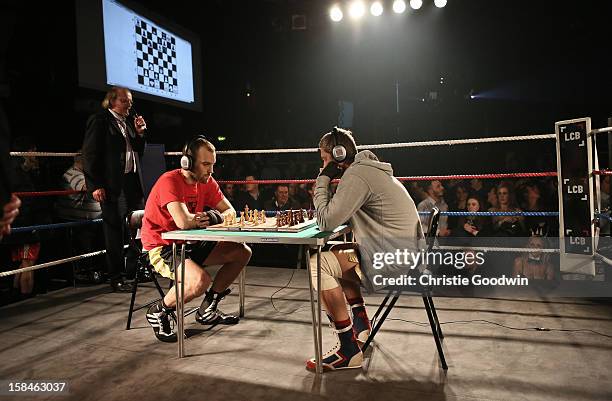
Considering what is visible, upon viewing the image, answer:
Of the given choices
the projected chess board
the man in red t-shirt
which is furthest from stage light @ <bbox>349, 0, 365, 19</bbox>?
the man in red t-shirt

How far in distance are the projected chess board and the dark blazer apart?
5.06 feet

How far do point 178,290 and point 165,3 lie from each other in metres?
4.25

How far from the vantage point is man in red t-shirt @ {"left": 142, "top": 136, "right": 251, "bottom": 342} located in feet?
6.83

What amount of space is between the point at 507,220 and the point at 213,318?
256cm

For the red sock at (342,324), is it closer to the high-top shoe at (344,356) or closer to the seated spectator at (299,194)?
the high-top shoe at (344,356)

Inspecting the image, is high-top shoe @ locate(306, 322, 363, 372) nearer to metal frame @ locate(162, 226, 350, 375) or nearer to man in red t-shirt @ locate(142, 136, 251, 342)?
metal frame @ locate(162, 226, 350, 375)

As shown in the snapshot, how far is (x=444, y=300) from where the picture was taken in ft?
9.14

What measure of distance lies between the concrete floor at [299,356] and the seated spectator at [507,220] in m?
0.98

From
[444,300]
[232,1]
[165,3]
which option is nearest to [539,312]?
[444,300]

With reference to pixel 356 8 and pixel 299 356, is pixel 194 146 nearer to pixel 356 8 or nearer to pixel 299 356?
pixel 299 356

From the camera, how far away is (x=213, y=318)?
2414 millimetres

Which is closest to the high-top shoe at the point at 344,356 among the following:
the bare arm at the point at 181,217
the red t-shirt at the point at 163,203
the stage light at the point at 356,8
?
the bare arm at the point at 181,217

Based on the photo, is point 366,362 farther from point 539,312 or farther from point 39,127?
point 39,127

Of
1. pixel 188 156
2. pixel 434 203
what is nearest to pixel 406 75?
pixel 434 203
